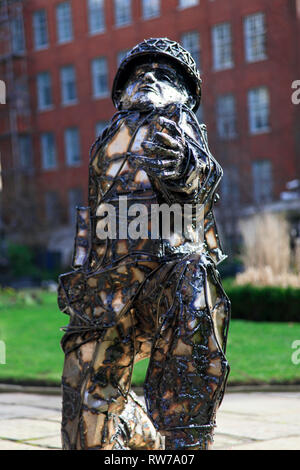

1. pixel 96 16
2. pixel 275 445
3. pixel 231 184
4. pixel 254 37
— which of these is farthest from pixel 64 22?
pixel 275 445

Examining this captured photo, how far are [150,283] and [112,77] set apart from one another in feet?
117

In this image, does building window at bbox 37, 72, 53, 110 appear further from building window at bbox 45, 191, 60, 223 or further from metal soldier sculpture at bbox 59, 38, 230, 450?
metal soldier sculpture at bbox 59, 38, 230, 450

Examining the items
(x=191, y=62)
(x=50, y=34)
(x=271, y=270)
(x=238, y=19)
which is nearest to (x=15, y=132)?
(x=50, y=34)

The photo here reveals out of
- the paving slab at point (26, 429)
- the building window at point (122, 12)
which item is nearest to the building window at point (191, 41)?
the building window at point (122, 12)

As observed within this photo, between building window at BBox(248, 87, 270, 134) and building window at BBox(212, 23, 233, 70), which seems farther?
building window at BBox(212, 23, 233, 70)

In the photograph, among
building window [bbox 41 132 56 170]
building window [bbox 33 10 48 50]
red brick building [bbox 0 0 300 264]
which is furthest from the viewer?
building window [bbox 41 132 56 170]

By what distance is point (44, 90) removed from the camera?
41.8m

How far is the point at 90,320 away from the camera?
3.20 metres

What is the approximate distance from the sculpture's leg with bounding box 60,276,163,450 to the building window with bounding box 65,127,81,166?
37581 mm

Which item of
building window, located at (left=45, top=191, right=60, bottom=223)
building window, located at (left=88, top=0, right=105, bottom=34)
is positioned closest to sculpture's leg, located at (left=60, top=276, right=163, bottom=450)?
building window, located at (left=45, top=191, right=60, bottom=223)

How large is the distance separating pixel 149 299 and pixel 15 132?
38.6 metres

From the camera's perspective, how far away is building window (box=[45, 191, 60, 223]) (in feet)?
125

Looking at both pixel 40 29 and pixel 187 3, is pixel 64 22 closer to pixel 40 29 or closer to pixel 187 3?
pixel 40 29

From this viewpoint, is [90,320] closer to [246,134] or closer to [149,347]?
[149,347]
